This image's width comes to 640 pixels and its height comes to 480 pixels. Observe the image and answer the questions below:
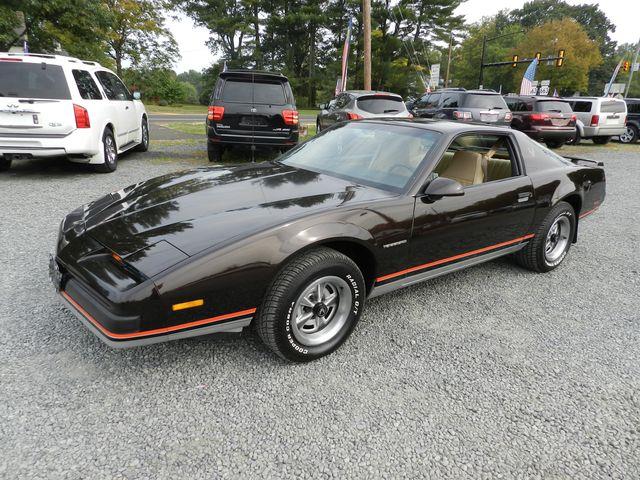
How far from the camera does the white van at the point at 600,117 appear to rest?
14578 mm

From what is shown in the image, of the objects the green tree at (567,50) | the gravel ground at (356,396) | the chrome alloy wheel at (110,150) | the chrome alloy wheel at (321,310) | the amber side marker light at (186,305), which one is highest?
the green tree at (567,50)

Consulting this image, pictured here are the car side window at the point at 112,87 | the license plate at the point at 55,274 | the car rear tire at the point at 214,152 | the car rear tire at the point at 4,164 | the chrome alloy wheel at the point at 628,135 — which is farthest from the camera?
the chrome alloy wheel at the point at 628,135

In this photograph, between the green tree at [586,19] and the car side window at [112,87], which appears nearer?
the car side window at [112,87]

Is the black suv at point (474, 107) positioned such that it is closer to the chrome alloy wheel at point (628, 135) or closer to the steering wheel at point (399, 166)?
the chrome alloy wheel at point (628, 135)

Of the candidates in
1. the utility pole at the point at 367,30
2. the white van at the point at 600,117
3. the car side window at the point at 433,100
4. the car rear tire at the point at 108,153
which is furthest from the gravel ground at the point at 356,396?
the white van at the point at 600,117

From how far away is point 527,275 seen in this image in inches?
155

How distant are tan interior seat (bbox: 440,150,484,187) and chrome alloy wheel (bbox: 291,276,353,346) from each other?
5.04ft

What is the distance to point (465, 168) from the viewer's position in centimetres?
363

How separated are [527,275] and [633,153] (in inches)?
501

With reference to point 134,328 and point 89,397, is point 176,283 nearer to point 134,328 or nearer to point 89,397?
point 134,328

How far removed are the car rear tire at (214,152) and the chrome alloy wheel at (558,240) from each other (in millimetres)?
6059

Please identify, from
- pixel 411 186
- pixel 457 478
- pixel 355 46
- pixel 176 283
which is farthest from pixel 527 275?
pixel 355 46

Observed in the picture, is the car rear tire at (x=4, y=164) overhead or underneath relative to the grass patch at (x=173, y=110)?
underneath

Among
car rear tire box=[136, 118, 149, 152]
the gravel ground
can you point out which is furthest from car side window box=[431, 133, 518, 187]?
car rear tire box=[136, 118, 149, 152]
